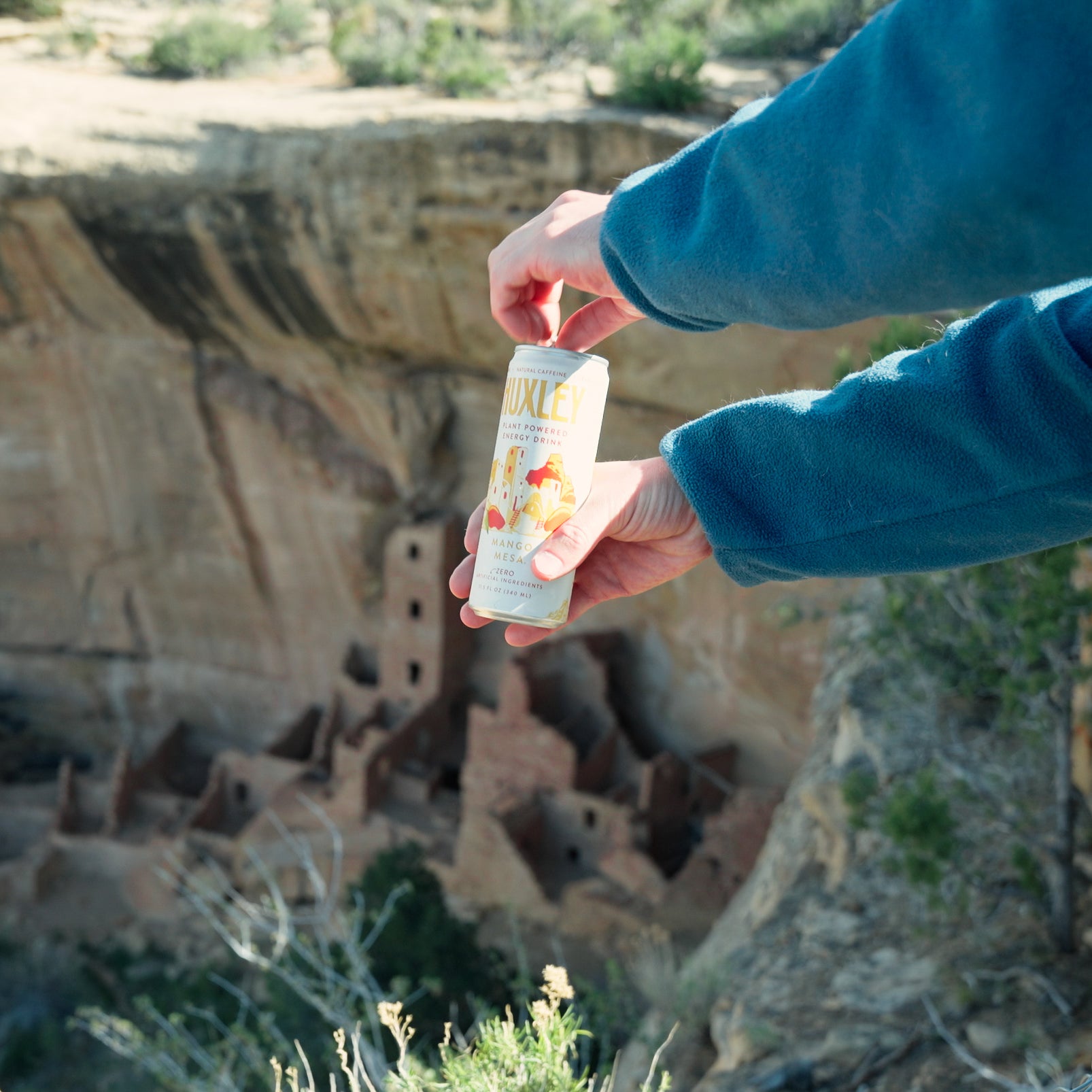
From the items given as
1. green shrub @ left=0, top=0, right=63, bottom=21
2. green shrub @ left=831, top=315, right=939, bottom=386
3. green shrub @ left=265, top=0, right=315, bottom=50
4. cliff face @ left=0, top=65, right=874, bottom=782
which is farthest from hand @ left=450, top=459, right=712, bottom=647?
green shrub @ left=0, top=0, right=63, bottom=21

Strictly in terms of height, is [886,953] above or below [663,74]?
below

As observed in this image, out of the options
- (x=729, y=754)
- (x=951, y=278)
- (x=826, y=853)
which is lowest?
(x=729, y=754)

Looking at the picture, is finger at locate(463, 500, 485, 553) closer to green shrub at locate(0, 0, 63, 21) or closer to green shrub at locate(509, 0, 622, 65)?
green shrub at locate(509, 0, 622, 65)

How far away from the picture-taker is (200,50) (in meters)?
10.8

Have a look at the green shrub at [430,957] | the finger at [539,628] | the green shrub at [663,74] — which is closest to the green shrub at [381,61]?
the green shrub at [663,74]

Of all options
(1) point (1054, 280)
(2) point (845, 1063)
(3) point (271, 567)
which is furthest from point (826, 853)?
(3) point (271, 567)

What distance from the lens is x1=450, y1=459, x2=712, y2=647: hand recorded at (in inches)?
79.7

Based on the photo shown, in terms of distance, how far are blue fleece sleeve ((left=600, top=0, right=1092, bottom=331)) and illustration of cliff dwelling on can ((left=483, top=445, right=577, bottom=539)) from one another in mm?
514

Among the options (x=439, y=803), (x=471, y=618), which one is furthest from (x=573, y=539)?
(x=439, y=803)

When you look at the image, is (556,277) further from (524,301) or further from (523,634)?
(523,634)

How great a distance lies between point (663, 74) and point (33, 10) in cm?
807

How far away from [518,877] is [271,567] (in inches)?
186

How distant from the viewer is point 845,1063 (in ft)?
12.4

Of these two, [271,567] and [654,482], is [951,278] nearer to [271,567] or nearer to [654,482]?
[654,482]
